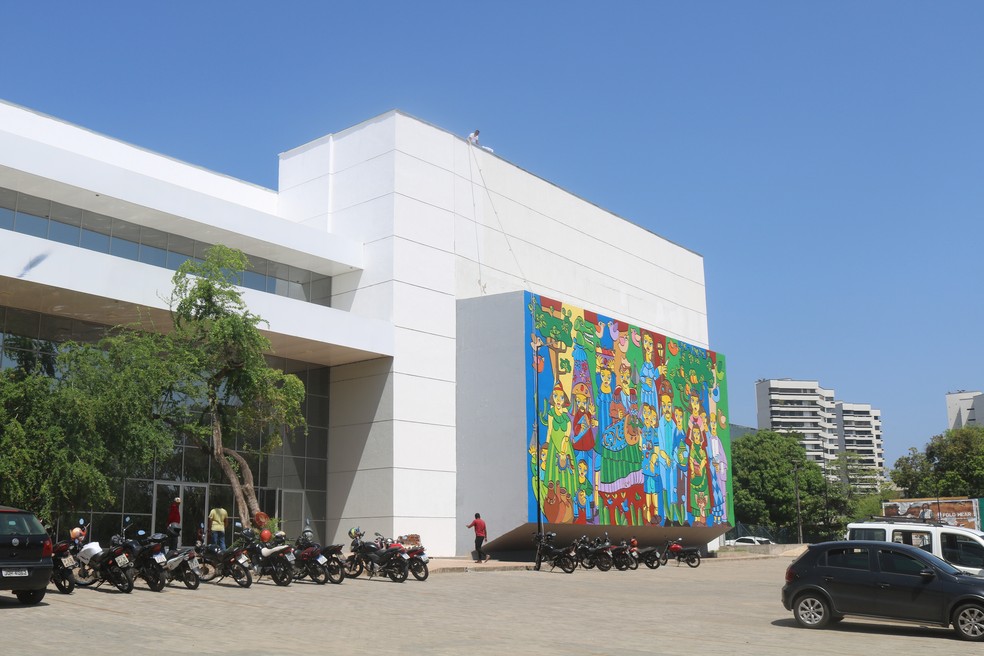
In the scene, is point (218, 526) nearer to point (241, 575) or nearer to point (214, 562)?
point (214, 562)

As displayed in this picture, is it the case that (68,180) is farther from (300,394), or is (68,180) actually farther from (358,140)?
(358,140)

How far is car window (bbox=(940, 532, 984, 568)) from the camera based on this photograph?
18.2 m

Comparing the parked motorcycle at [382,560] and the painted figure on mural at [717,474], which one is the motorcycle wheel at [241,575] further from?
the painted figure on mural at [717,474]

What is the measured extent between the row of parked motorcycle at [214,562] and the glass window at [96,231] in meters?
8.00

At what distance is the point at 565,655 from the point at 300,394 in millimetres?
16819

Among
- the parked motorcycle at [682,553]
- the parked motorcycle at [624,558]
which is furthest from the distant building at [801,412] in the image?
the parked motorcycle at [624,558]

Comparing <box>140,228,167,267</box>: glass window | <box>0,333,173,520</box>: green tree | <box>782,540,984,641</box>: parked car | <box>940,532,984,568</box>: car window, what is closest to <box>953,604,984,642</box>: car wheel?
<box>782,540,984,641</box>: parked car

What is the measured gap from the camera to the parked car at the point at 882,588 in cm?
1352

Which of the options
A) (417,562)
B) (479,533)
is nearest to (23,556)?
(417,562)

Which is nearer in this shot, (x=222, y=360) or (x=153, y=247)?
(x=222, y=360)

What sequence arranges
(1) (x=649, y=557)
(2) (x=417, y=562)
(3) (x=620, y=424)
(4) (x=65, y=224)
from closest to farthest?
(2) (x=417, y=562) < (4) (x=65, y=224) < (1) (x=649, y=557) < (3) (x=620, y=424)

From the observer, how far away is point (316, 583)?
21.1 meters

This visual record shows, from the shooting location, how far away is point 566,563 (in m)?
28.9

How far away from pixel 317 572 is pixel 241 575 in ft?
6.60
